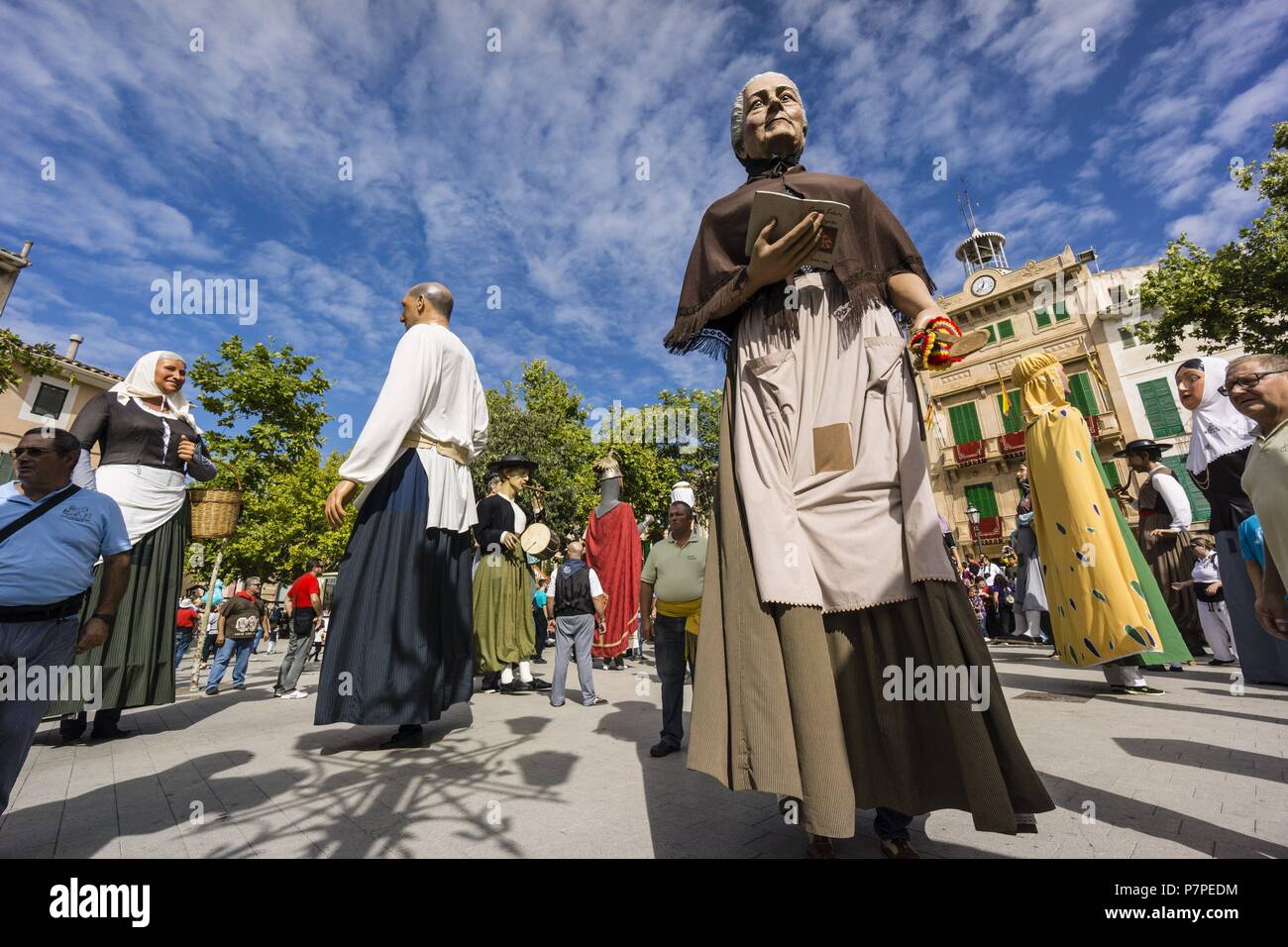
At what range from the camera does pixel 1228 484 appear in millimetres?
4266

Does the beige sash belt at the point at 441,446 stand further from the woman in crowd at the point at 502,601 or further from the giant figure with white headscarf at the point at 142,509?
the woman in crowd at the point at 502,601

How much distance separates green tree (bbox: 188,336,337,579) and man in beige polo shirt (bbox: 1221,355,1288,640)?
24086 mm

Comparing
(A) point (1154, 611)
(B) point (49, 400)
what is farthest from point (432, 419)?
(B) point (49, 400)

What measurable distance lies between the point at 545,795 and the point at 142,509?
3.88 metres

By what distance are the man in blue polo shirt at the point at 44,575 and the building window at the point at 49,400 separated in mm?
35406

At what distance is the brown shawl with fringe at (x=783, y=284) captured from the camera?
2242 millimetres

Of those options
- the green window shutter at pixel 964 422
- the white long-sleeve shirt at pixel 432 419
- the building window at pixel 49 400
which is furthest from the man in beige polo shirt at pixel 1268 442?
the building window at pixel 49 400

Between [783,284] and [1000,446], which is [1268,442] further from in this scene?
[1000,446]

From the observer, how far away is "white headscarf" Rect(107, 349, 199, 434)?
4.42 m

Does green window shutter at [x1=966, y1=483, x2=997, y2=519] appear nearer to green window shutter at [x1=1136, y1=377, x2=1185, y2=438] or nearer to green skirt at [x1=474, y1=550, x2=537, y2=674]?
green window shutter at [x1=1136, y1=377, x2=1185, y2=438]

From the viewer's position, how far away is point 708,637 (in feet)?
6.54
